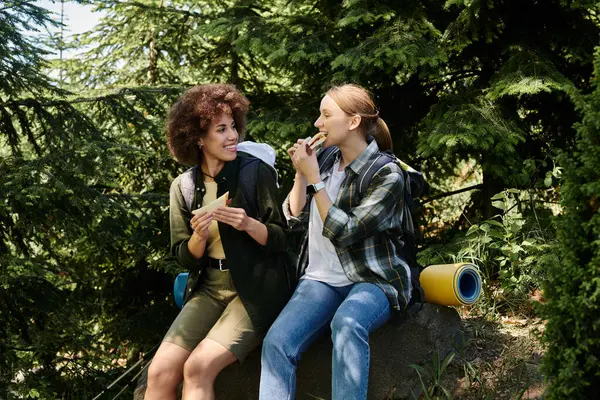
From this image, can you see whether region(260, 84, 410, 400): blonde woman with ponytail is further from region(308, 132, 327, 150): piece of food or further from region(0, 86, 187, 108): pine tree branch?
region(0, 86, 187, 108): pine tree branch

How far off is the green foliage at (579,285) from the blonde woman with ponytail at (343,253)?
78 centimetres

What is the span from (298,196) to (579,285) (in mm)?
1316

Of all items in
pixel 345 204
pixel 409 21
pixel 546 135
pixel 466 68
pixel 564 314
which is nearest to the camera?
pixel 564 314

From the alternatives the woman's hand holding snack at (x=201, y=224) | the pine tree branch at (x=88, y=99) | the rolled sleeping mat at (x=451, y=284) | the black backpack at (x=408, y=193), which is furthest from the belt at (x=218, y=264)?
the pine tree branch at (x=88, y=99)

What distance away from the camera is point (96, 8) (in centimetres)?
621

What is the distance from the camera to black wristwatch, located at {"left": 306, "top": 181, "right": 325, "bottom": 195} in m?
3.09

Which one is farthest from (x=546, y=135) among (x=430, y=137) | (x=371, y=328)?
(x=371, y=328)

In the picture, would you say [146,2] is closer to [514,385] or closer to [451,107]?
[451,107]

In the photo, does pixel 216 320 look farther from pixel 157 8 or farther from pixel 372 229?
pixel 157 8

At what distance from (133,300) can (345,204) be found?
11.7 ft

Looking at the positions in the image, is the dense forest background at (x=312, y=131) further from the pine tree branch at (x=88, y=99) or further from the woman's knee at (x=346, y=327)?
the woman's knee at (x=346, y=327)

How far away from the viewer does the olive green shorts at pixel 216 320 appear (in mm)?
3041

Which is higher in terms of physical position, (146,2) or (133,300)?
(146,2)

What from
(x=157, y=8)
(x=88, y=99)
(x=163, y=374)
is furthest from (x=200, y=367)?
(x=157, y=8)
